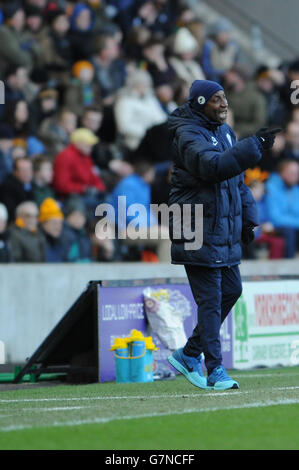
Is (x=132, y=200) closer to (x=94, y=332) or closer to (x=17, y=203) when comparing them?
(x=17, y=203)

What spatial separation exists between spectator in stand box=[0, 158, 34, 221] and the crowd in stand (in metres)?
0.01

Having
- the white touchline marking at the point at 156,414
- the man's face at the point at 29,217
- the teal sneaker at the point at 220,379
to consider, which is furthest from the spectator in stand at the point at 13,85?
the white touchline marking at the point at 156,414

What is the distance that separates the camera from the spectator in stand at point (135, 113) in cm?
1688

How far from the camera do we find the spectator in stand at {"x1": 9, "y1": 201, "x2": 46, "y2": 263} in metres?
13.4

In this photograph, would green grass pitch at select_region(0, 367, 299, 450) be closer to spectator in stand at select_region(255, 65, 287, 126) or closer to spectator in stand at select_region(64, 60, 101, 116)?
spectator in stand at select_region(64, 60, 101, 116)

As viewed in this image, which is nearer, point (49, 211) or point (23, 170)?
point (49, 211)

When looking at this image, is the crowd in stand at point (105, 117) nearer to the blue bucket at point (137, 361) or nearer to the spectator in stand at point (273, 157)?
the spectator in stand at point (273, 157)

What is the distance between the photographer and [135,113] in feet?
55.7

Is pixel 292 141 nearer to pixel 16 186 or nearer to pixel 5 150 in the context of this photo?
pixel 5 150

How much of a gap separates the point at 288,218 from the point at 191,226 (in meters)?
8.80

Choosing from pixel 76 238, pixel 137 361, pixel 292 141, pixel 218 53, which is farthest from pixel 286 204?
pixel 137 361

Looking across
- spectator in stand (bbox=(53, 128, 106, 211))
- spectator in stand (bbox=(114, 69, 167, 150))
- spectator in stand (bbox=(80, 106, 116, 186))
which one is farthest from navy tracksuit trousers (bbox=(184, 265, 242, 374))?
spectator in stand (bbox=(114, 69, 167, 150))

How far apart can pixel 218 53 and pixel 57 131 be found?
561cm

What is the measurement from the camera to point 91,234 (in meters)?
14.7
